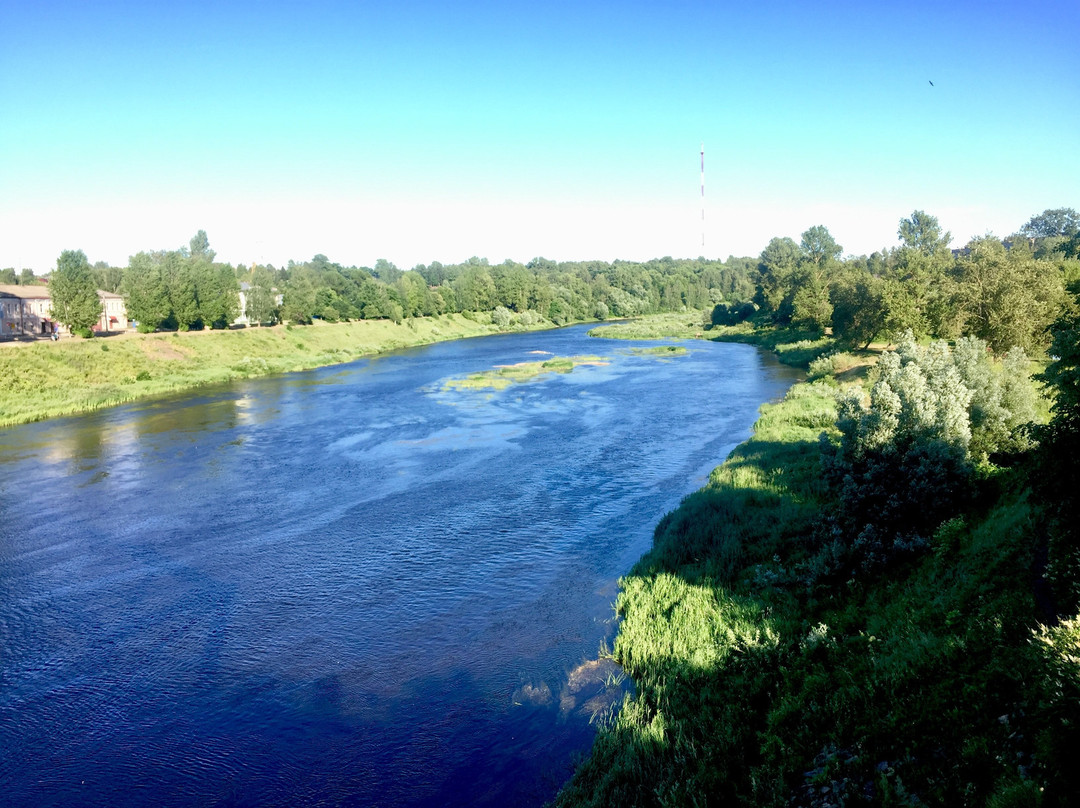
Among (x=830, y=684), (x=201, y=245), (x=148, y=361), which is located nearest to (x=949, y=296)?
(x=830, y=684)

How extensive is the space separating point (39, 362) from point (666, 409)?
40556mm

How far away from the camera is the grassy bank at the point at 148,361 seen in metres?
41.6

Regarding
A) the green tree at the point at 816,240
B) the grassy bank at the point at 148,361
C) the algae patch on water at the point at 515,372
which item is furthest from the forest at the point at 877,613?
the green tree at the point at 816,240

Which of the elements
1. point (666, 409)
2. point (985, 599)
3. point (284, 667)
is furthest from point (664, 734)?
point (666, 409)

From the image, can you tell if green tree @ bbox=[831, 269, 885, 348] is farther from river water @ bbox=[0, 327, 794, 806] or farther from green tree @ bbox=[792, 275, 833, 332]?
river water @ bbox=[0, 327, 794, 806]

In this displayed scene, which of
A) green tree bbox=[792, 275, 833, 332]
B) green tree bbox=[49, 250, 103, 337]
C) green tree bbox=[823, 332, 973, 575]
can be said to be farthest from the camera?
green tree bbox=[792, 275, 833, 332]

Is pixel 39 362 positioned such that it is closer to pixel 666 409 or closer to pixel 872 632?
pixel 666 409

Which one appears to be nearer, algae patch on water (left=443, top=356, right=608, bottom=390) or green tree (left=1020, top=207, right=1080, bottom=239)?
algae patch on water (left=443, top=356, right=608, bottom=390)

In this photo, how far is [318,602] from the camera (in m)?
16.6

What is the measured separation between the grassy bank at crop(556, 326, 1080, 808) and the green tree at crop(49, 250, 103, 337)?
174 ft

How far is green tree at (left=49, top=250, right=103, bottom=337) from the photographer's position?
51.8 m

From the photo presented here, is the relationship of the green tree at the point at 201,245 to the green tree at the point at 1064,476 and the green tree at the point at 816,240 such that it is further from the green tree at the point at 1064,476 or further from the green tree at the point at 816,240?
the green tree at the point at 1064,476

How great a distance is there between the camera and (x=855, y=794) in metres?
7.78

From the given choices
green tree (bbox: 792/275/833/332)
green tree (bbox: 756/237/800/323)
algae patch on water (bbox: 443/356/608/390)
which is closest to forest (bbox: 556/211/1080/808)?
algae patch on water (bbox: 443/356/608/390)
